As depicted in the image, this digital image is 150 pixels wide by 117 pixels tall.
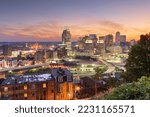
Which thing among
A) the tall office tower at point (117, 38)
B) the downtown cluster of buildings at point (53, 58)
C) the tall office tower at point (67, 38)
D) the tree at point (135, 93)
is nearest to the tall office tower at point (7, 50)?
the downtown cluster of buildings at point (53, 58)

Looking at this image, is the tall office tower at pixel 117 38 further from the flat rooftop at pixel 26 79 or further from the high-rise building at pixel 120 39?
the flat rooftop at pixel 26 79

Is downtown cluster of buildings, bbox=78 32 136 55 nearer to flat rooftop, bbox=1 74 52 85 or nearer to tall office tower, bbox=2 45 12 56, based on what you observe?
flat rooftop, bbox=1 74 52 85

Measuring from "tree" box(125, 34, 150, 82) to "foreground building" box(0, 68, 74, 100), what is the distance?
1221 mm

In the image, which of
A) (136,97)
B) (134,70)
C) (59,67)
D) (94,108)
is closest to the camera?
(136,97)

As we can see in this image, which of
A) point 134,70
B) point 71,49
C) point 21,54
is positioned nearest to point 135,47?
point 134,70

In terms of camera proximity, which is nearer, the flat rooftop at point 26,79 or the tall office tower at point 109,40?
the flat rooftop at point 26,79

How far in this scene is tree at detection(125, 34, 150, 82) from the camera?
20.1 ft

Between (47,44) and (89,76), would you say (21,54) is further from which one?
(89,76)

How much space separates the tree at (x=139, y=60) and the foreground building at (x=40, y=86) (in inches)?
48.1

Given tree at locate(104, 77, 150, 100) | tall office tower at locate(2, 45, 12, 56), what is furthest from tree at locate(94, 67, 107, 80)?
tree at locate(104, 77, 150, 100)

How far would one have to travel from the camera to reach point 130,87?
2.96 m

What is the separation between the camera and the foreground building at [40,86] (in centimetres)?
584

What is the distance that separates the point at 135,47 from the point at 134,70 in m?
0.48

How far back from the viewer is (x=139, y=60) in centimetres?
625
